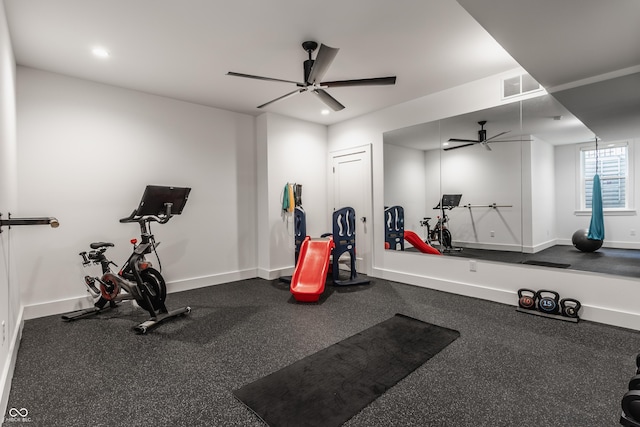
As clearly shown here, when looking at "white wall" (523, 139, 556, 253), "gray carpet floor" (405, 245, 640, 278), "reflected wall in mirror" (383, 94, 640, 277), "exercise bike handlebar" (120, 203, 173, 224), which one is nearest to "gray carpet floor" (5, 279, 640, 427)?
"gray carpet floor" (405, 245, 640, 278)

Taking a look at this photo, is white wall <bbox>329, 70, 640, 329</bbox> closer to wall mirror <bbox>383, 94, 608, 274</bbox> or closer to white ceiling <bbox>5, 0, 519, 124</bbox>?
wall mirror <bbox>383, 94, 608, 274</bbox>

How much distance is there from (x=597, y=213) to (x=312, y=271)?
3563 millimetres

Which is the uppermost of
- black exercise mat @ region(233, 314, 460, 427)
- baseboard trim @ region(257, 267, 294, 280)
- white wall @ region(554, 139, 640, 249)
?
white wall @ region(554, 139, 640, 249)

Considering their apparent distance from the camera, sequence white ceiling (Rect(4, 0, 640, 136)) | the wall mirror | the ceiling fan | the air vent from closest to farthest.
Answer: white ceiling (Rect(4, 0, 640, 136)), the ceiling fan, the air vent, the wall mirror

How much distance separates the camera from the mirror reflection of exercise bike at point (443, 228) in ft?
15.3

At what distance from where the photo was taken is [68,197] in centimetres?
392

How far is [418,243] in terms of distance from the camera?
16.6 feet

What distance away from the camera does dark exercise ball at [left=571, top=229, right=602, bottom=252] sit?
3559 millimetres

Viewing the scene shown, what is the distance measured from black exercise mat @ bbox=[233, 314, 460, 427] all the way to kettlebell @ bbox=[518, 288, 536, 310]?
1230mm

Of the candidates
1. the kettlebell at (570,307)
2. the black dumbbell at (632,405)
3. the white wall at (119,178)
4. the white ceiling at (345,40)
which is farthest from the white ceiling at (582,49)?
the white wall at (119,178)

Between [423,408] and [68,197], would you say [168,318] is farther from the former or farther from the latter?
[423,408]

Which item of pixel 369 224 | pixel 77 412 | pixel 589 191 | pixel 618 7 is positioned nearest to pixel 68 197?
pixel 77 412

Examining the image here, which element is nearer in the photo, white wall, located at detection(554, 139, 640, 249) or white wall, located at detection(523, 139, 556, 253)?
white wall, located at detection(554, 139, 640, 249)

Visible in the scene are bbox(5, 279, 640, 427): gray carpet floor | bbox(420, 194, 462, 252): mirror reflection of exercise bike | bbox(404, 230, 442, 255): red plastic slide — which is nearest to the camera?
bbox(5, 279, 640, 427): gray carpet floor
